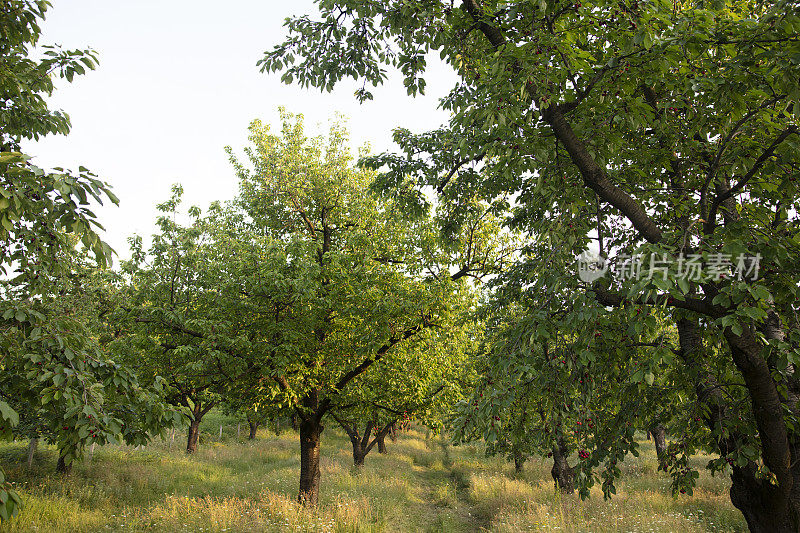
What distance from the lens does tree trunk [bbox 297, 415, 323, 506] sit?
1205cm

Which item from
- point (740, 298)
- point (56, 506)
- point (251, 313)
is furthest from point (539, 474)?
point (740, 298)

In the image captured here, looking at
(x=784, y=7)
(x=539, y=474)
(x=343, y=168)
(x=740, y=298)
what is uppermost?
(x=343, y=168)

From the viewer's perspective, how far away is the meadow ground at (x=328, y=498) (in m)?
10.4

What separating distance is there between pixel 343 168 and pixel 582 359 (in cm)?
1093

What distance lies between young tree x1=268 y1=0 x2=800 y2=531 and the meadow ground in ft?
26.2

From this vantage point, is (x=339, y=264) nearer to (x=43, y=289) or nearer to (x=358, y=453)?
(x=43, y=289)

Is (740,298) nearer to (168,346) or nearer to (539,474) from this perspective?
(168,346)

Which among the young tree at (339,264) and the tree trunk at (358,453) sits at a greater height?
the young tree at (339,264)

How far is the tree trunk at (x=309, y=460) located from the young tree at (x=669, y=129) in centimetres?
996

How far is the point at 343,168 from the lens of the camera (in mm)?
13516

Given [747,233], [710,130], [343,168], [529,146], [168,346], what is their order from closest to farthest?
1. [747,233]
2. [529,146]
3. [710,130]
4. [168,346]
5. [343,168]
